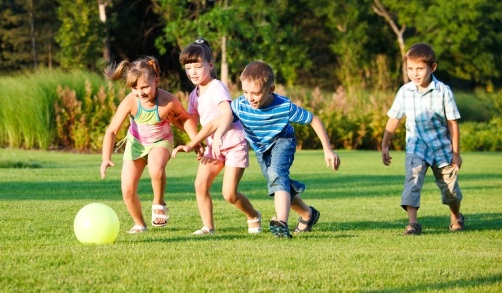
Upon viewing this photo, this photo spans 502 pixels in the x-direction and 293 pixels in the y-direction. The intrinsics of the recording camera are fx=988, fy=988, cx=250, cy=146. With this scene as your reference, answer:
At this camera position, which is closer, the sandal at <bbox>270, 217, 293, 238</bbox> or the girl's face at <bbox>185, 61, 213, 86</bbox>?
the sandal at <bbox>270, 217, 293, 238</bbox>

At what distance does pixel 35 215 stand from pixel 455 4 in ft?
139

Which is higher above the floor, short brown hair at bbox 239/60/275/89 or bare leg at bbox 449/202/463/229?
short brown hair at bbox 239/60/275/89

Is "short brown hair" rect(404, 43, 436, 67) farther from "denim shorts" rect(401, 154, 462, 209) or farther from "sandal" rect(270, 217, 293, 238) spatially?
"sandal" rect(270, 217, 293, 238)

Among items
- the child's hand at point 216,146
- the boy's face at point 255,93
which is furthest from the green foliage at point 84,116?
the child's hand at point 216,146

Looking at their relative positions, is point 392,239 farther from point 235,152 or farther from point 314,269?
point 314,269

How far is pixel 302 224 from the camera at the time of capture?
898 centimetres

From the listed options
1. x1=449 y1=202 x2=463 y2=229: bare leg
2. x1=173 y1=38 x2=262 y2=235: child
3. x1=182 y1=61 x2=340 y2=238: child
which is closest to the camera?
x1=182 y1=61 x2=340 y2=238: child

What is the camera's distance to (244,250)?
7.12 m

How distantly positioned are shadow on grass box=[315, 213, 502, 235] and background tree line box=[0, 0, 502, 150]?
1646 centimetres

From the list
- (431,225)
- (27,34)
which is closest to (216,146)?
(431,225)

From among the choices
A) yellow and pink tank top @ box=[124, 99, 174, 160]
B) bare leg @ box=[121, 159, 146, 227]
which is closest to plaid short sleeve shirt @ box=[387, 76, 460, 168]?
yellow and pink tank top @ box=[124, 99, 174, 160]

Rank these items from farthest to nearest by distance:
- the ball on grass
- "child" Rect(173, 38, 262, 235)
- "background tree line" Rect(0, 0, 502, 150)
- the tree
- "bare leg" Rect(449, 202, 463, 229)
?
the tree, "background tree line" Rect(0, 0, 502, 150), "bare leg" Rect(449, 202, 463, 229), "child" Rect(173, 38, 262, 235), the ball on grass

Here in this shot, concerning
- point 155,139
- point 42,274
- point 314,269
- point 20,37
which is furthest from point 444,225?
point 20,37

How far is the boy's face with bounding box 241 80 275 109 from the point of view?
8.18m
